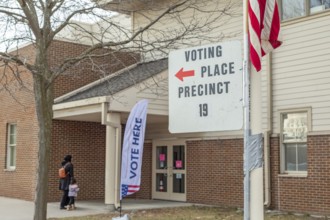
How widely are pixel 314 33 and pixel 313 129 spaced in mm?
2787

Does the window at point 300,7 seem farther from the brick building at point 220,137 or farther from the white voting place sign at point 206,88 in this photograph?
the white voting place sign at point 206,88

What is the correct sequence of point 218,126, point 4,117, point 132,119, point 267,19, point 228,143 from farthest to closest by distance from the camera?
point 4,117
point 228,143
point 132,119
point 267,19
point 218,126

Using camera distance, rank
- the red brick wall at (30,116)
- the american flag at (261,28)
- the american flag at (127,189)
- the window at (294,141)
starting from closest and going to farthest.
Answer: the american flag at (261,28) → the american flag at (127,189) → the window at (294,141) → the red brick wall at (30,116)

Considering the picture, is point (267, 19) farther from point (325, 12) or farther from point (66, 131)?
point (66, 131)

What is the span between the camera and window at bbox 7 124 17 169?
758 inches

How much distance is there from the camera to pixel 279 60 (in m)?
14.7

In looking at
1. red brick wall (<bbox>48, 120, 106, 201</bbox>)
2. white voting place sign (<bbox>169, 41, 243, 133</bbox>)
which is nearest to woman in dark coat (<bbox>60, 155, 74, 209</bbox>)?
red brick wall (<bbox>48, 120, 106, 201</bbox>)

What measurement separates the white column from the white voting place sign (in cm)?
1082

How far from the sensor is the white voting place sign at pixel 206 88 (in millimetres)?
3506

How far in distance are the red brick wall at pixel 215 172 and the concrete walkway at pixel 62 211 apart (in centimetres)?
79

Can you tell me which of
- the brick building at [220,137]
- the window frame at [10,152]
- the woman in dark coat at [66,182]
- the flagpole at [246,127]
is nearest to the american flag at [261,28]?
the flagpole at [246,127]

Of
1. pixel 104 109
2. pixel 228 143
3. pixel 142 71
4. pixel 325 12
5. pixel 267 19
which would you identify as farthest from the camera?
pixel 142 71

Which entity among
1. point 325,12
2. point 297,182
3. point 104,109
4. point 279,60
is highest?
point 325,12

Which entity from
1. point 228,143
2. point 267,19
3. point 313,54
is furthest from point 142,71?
point 267,19
